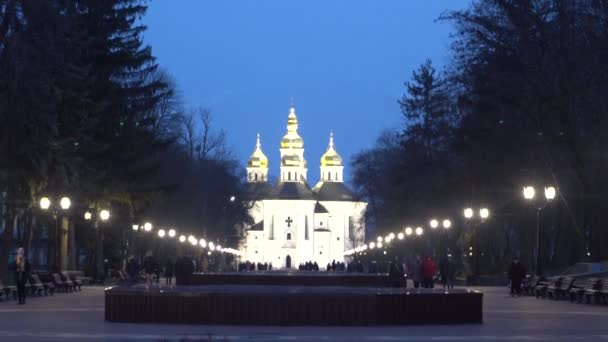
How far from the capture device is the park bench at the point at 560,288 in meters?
43.7

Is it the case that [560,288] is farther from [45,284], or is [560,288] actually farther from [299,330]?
[299,330]

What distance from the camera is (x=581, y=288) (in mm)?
42406

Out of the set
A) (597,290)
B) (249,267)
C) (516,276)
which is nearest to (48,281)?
(516,276)

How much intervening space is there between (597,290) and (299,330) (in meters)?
16.1

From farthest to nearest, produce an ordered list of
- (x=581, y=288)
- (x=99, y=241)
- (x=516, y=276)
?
1. (x=99, y=241)
2. (x=516, y=276)
3. (x=581, y=288)

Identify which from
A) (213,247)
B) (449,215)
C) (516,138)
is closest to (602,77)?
(516,138)

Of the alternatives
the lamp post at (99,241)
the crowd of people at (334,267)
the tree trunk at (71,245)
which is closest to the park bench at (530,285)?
the lamp post at (99,241)

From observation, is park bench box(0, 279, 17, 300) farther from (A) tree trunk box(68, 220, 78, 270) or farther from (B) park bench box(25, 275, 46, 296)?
(A) tree trunk box(68, 220, 78, 270)

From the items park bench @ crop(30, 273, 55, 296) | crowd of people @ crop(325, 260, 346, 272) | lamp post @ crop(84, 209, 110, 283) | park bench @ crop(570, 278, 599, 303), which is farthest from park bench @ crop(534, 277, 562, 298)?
crowd of people @ crop(325, 260, 346, 272)

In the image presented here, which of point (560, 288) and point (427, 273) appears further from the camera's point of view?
point (427, 273)

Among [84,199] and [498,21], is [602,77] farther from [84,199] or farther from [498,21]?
[84,199]

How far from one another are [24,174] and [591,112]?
18472mm

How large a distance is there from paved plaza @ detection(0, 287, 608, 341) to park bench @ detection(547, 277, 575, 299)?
9.10 m

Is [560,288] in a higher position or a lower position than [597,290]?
higher
